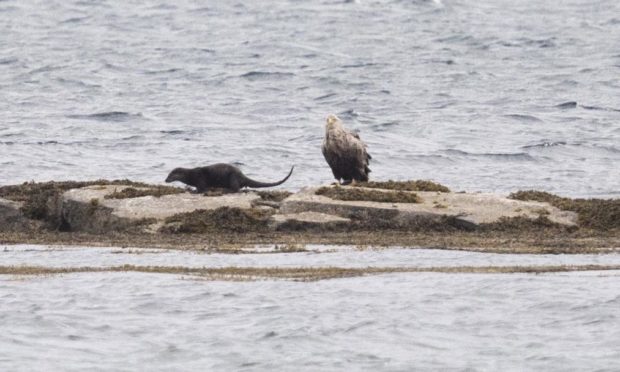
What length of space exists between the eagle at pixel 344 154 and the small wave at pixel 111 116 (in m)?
20.5

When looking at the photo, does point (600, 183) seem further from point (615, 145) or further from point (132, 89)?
point (132, 89)

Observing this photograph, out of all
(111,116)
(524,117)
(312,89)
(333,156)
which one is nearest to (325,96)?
(312,89)

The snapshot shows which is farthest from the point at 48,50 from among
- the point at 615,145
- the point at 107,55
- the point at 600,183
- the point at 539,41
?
the point at 600,183

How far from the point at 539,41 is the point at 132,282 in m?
46.7

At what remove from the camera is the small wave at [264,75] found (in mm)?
51969

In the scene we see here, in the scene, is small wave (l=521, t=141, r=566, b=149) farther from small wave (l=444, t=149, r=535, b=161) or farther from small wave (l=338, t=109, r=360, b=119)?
small wave (l=338, t=109, r=360, b=119)

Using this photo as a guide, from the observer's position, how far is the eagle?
2238cm

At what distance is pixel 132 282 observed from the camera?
51.8ft

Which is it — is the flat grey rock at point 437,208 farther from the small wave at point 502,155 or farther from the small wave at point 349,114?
the small wave at point 349,114

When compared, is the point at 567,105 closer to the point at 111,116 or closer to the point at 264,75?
the point at 264,75

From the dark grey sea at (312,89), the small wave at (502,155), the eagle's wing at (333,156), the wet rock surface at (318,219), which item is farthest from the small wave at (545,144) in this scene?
the wet rock surface at (318,219)

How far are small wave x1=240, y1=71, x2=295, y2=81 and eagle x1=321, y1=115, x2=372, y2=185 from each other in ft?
95.7

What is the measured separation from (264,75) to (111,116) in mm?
10235

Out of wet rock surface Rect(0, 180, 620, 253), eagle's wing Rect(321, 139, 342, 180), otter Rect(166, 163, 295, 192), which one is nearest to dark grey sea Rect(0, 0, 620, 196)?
eagle's wing Rect(321, 139, 342, 180)
